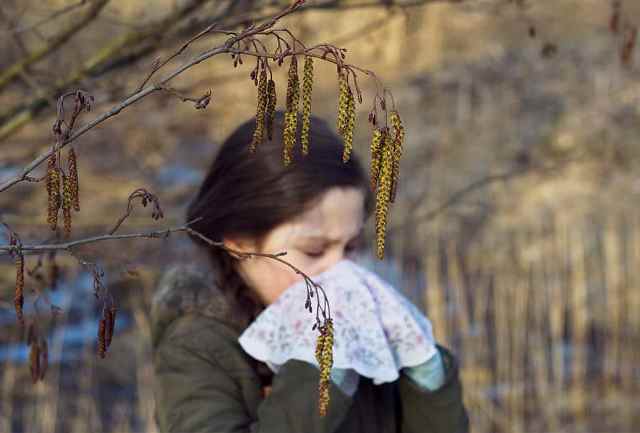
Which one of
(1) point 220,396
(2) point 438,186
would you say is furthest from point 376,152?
(2) point 438,186

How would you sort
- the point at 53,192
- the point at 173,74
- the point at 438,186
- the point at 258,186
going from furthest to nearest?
the point at 438,186 → the point at 258,186 → the point at 53,192 → the point at 173,74

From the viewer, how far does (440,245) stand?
7211 mm

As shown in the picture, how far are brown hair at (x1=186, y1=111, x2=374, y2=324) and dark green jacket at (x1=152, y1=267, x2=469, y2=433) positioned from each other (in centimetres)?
6

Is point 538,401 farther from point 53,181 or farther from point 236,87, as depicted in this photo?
point 236,87

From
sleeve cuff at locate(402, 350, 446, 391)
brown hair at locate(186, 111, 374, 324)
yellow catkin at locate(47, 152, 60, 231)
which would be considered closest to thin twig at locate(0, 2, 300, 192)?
yellow catkin at locate(47, 152, 60, 231)

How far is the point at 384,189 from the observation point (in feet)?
3.38

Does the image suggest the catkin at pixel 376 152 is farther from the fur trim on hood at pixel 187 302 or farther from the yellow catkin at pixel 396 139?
the fur trim on hood at pixel 187 302

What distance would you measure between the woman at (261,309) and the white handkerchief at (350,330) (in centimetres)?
3

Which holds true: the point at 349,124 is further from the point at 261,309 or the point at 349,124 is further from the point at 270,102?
the point at 261,309

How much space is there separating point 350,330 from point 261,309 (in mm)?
230

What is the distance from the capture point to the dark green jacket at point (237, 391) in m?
1.75

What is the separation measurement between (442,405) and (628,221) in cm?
521

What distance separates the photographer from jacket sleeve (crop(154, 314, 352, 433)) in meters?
1.75

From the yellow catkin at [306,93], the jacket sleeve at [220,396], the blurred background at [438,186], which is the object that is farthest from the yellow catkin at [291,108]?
the jacket sleeve at [220,396]
